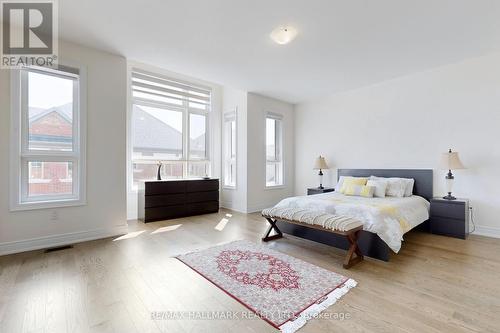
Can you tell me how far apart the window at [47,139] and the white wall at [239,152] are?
2.97m

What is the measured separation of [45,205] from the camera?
3033mm

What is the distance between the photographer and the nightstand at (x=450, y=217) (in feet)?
11.3

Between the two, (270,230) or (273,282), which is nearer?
(273,282)

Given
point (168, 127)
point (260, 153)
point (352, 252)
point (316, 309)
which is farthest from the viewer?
point (260, 153)

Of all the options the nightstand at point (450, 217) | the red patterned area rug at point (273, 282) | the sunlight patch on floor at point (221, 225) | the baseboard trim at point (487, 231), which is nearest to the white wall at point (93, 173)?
the sunlight patch on floor at point (221, 225)

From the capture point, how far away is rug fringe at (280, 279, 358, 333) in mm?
1538

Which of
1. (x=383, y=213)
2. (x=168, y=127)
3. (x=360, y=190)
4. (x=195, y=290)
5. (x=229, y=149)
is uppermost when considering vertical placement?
(x=168, y=127)

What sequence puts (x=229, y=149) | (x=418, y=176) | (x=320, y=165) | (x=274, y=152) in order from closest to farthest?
(x=418, y=176), (x=320, y=165), (x=229, y=149), (x=274, y=152)

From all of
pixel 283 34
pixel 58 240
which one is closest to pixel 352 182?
pixel 283 34

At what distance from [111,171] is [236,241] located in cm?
214

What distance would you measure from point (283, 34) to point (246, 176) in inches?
118

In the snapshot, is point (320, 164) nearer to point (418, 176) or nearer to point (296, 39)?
point (418, 176)

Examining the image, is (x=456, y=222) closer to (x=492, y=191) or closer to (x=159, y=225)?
(x=492, y=191)

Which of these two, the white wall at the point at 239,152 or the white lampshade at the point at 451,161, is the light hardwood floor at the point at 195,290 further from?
the white wall at the point at 239,152
